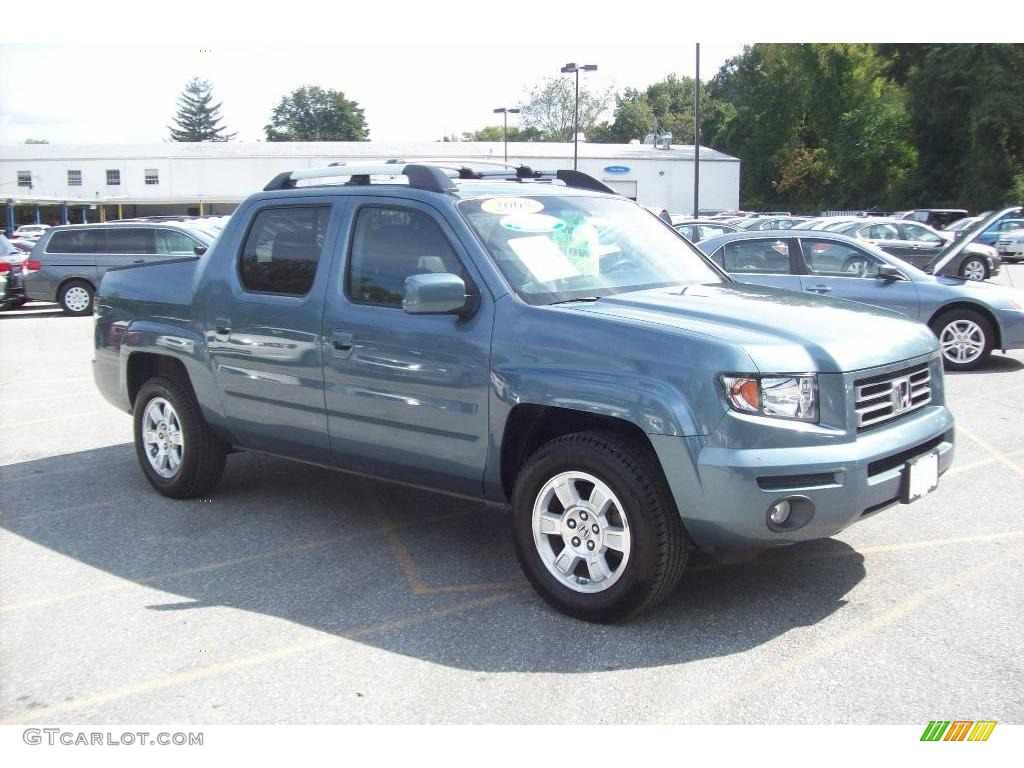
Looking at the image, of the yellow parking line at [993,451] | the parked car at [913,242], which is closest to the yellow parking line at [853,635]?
the yellow parking line at [993,451]

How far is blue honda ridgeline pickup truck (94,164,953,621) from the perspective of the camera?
3.89 m

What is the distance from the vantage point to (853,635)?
13.3 ft

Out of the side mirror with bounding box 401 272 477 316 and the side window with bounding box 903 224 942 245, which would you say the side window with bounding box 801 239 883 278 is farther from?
the side window with bounding box 903 224 942 245

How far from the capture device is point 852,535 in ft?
17.5

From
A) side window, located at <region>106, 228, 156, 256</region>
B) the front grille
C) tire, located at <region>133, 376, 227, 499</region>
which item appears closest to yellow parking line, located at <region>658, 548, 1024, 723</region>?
the front grille

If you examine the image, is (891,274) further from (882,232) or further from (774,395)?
(882,232)

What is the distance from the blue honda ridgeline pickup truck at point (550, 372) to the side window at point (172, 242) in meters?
14.5

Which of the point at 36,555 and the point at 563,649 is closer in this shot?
the point at 563,649

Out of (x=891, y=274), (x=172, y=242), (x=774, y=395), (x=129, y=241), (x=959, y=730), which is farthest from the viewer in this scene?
(x=129, y=241)

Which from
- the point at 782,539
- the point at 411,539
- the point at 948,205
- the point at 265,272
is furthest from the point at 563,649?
the point at 948,205

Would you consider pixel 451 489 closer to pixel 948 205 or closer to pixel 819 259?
pixel 819 259

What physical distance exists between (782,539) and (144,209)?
255ft

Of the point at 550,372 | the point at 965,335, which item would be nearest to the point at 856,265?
the point at 965,335

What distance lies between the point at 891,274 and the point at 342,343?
7717 mm
